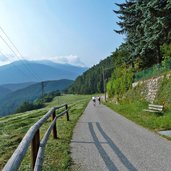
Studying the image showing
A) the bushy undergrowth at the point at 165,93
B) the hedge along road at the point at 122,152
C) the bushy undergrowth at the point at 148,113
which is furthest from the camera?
the bushy undergrowth at the point at 165,93

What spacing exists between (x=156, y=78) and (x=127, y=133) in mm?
13928

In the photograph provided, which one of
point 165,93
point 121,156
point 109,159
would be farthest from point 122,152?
point 165,93

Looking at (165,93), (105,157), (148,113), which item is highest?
(165,93)

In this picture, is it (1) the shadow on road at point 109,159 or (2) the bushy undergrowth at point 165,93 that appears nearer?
(1) the shadow on road at point 109,159

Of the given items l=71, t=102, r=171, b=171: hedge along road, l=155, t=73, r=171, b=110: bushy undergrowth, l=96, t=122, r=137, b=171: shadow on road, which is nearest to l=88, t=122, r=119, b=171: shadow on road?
l=71, t=102, r=171, b=171: hedge along road

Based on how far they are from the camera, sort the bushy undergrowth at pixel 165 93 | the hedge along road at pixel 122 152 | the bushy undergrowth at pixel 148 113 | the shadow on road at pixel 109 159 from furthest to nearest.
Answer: the bushy undergrowth at pixel 165 93 → the bushy undergrowth at pixel 148 113 → the hedge along road at pixel 122 152 → the shadow on road at pixel 109 159

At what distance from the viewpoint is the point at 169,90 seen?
19.2 meters

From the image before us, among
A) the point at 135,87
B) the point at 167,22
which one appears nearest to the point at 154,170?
the point at 167,22

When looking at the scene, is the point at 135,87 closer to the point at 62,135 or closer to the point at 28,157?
the point at 62,135

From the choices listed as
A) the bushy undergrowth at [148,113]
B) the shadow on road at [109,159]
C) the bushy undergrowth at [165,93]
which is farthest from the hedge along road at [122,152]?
the bushy undergrowth at [165,93]

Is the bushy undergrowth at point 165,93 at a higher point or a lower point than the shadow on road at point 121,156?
higher

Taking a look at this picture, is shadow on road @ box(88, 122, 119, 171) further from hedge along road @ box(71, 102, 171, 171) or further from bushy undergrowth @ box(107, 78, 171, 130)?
bushy undergrowth @ box(107, 78, 171, 130)

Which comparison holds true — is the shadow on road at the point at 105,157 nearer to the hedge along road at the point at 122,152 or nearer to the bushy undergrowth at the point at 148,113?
the hedge along road at the point at 122,152

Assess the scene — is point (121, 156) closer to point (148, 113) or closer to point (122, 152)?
point (122, 152)
